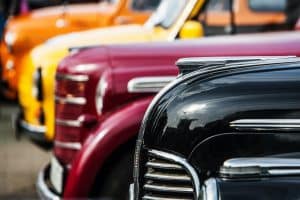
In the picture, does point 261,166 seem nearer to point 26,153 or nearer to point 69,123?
point 69,123

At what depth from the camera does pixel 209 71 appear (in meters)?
2.90

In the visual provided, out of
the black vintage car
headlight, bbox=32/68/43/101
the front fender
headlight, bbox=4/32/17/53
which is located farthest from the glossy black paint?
headlight, bbox=4/32/17/53

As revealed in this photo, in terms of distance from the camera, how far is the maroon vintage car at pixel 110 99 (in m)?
4.40

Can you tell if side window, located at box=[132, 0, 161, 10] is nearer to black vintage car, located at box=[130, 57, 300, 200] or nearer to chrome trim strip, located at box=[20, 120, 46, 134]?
chrome trim strip, located at box=[20, 120, 46, 134]

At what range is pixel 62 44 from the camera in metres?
6.77

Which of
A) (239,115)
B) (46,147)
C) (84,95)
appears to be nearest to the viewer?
(239,115)

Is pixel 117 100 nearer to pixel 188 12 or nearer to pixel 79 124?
pixel 79 124

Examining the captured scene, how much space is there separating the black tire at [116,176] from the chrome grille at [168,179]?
1504mm

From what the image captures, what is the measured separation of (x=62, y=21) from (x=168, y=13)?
9.95 feet

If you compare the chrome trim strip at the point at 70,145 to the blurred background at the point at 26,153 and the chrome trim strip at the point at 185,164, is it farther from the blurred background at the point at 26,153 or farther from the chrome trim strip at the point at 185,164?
the chrome trim strip at the point at 185,164

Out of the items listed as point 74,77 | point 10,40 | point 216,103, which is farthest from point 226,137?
point 10,40

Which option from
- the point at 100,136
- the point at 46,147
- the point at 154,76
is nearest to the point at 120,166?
the point at 100,136

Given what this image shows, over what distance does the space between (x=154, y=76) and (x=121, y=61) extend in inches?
8.2

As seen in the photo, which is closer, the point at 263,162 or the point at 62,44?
the point at 263,162
